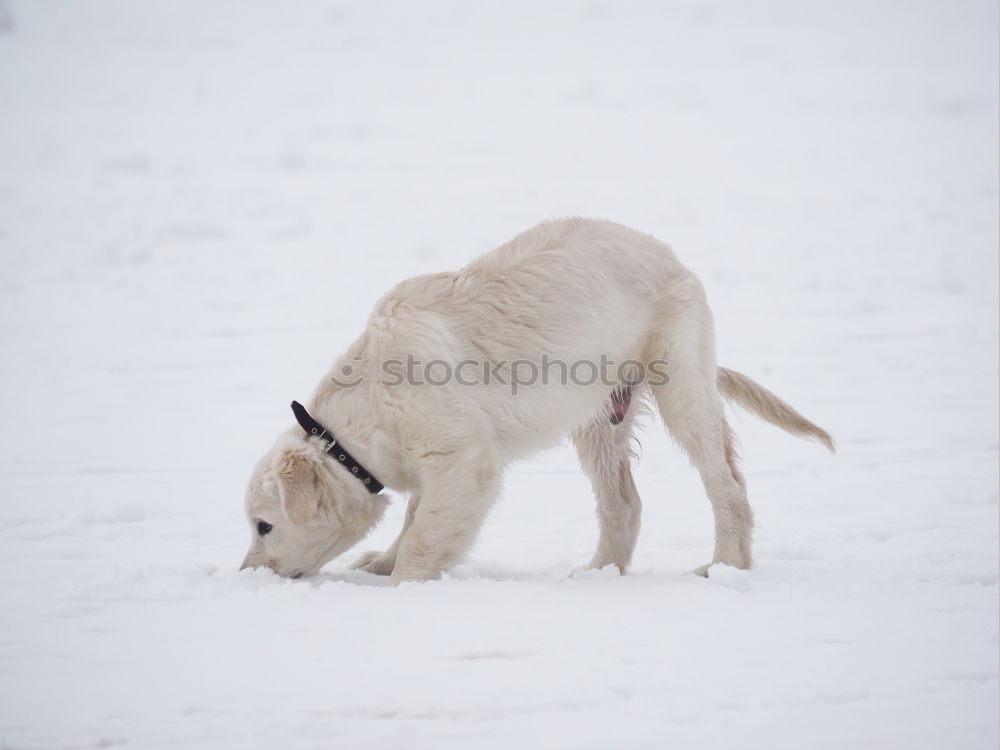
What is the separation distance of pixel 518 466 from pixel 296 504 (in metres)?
2.85

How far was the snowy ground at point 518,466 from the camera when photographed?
3531mm

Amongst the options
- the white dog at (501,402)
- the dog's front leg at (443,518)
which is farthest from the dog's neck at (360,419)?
the dog's front leg at (443,518)

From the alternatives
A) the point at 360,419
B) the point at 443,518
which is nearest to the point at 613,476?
the point at 443,518

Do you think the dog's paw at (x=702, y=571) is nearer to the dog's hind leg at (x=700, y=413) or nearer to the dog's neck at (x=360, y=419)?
the dog's hind leg at (x=700, y=413)

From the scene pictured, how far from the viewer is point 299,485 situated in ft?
15.4

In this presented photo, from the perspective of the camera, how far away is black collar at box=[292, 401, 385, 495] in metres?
4.80

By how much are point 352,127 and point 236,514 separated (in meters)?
16.0

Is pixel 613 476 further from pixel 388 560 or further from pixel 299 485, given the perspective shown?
pixel 299 485

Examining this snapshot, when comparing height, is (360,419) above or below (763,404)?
above

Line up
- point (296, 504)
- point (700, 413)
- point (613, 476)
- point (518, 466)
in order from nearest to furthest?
point (296, 504), point (700, 413), point (613, 476), point (518, 466)

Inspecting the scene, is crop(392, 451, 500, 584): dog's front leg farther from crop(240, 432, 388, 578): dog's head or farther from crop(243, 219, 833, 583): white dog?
crop(240, 432, 388, 578): dog's head

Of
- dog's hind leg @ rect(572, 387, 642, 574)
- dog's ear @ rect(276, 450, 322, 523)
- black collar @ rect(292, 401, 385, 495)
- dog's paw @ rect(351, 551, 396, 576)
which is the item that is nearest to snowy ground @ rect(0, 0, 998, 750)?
dog's paw @ rect(351, 551, 396, 576)

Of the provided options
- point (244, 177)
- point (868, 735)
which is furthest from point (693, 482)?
point (244, 177)

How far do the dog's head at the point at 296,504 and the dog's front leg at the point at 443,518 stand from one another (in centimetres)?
35
